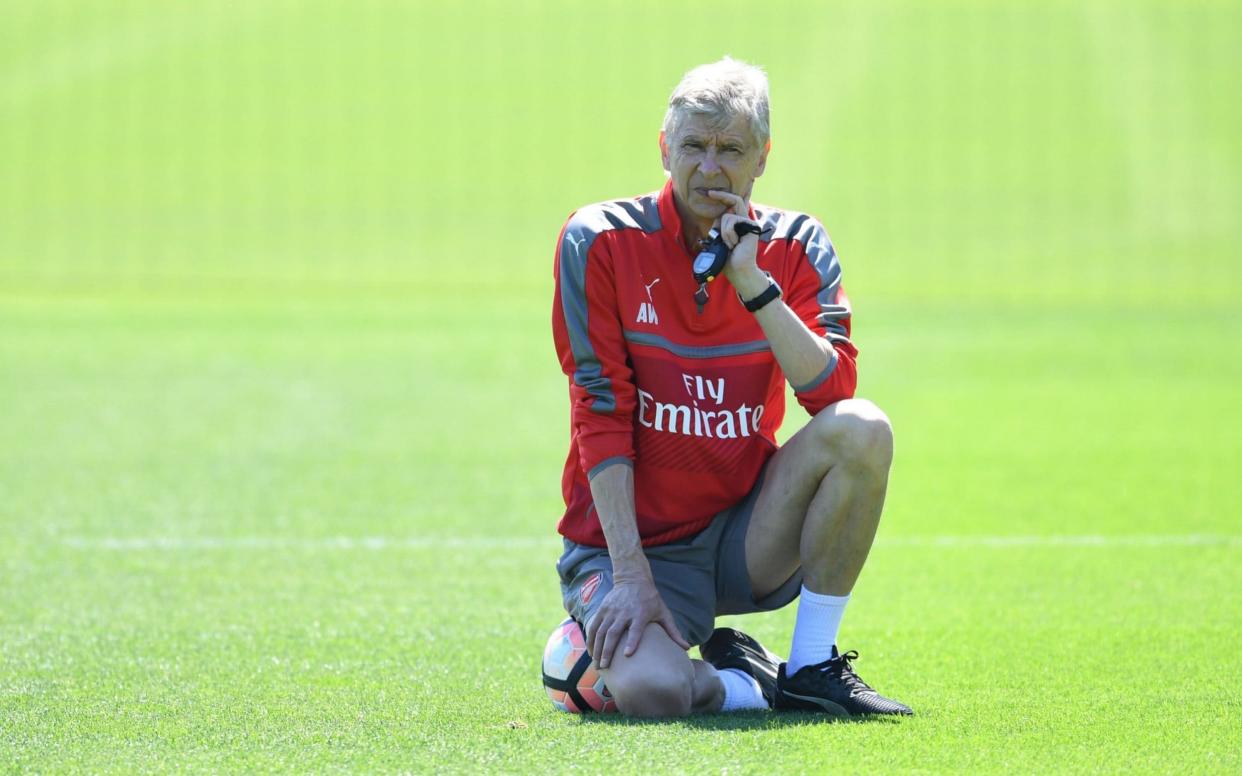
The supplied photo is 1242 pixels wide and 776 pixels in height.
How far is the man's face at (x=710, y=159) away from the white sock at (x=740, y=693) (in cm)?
108

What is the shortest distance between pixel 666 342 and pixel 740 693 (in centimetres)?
85

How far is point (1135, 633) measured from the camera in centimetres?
463

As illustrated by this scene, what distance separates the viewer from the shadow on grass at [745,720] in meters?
3.62

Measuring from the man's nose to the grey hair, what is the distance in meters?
0.08

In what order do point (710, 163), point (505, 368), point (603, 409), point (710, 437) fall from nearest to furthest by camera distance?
point (710, 163) → point (603, 409) → point (710, 437) → point (505, 368)

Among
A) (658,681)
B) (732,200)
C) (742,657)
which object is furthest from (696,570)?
(732,200)

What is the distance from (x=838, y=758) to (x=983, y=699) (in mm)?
709

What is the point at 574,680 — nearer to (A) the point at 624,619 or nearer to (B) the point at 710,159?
(A) the point at 624,619

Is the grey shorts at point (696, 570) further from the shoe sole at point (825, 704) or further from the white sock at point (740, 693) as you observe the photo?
the shoe sole at point (825, 704)

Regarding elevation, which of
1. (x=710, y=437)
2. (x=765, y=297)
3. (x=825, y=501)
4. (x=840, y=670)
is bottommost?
(x=840, y=670)

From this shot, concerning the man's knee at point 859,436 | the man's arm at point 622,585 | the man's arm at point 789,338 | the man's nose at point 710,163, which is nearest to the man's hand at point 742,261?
the man's arm at point 789,338

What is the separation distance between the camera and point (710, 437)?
4027 millimetres

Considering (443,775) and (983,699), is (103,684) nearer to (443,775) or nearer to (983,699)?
(443,775)

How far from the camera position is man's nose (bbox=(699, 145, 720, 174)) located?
3775 millimetres
